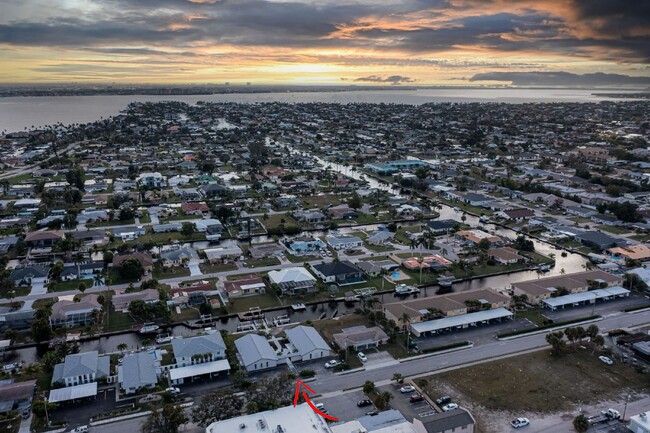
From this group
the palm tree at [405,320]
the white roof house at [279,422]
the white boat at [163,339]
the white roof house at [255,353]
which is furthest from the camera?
the palm tree at [405,320]

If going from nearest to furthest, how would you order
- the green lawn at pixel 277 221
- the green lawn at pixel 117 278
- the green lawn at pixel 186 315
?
the green lawn at pixel 186 315
the green lawn at pixel 117 278
the green lawn at pixel 277 221

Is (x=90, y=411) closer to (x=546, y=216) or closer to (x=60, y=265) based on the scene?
(x=60, y=265)

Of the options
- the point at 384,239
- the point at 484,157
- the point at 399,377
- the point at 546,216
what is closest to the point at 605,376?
the point at 399,377

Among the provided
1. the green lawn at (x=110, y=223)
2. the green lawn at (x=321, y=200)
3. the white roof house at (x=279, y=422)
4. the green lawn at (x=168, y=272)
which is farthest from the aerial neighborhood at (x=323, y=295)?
the green lawn at (x=321, y=200)

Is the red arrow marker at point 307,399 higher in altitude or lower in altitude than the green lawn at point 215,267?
lower

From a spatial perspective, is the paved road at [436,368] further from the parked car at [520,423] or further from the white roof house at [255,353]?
the white roof house at [255,353]

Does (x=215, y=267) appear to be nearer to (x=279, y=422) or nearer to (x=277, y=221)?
(x=277, y=221)

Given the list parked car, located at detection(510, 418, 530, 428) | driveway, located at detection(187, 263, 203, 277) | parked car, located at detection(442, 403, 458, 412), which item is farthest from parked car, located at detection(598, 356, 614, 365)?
driveway, located at detection(187, 263, 203, 277)
